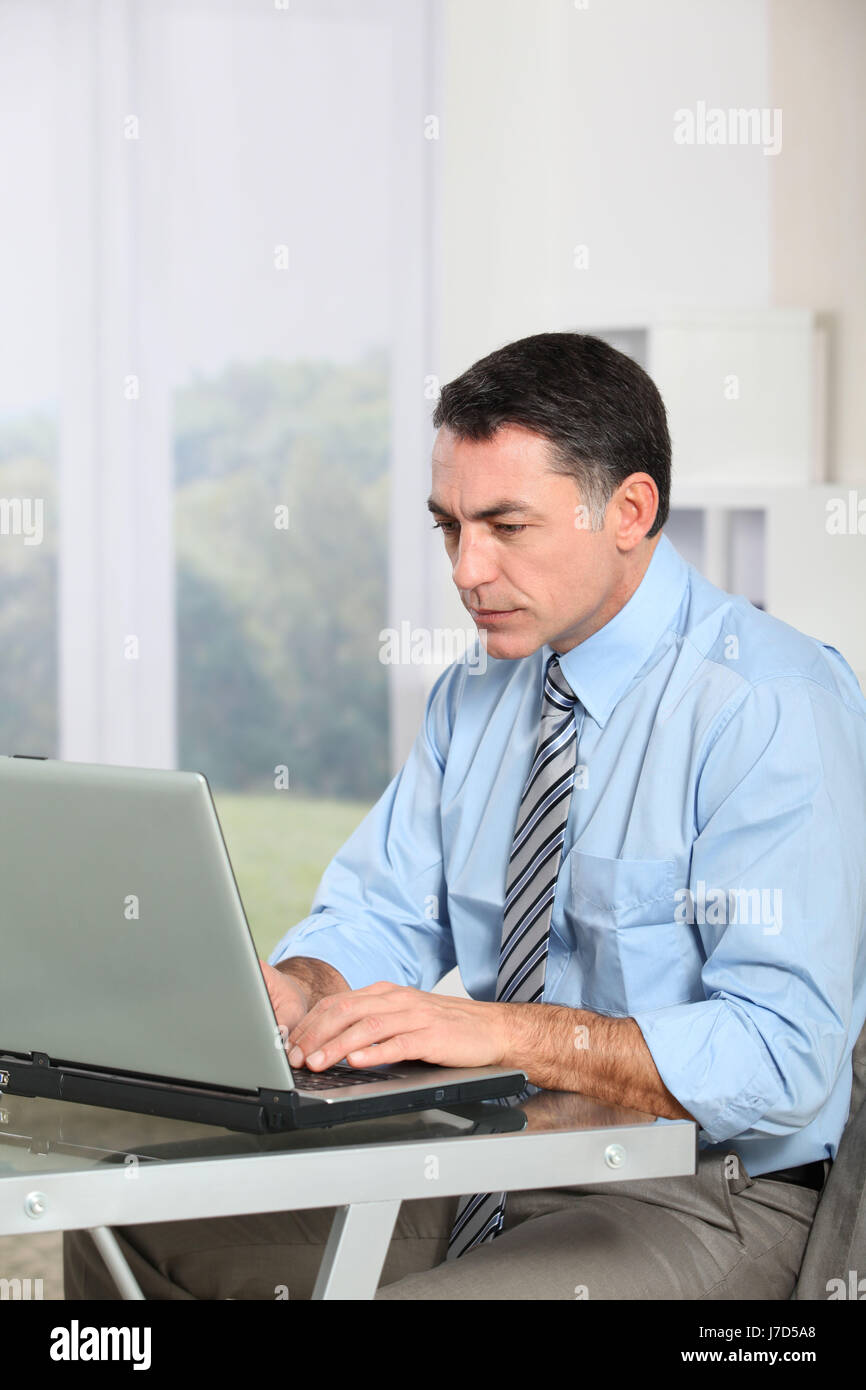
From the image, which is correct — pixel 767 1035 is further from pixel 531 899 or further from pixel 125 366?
pixel 125 366

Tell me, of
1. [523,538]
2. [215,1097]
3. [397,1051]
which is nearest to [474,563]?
[523,538]

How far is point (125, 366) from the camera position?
464cm

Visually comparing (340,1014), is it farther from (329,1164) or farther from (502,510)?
(502,510)

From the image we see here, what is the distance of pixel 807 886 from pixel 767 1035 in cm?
14

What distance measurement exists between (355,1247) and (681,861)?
0.54 metres

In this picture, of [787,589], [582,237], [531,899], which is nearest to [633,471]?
[531,899]

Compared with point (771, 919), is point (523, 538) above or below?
above

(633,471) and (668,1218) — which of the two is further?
(633,471)

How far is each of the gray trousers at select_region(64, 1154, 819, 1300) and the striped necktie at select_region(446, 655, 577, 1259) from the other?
3.6 inches

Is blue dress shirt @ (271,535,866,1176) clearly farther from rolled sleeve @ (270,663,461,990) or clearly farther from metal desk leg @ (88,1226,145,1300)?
metal desk leg @ (88,1226,145,1300)

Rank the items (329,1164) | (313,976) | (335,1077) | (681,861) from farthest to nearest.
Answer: (313,976) < (681,861) < (335,1077) < (329,1164)

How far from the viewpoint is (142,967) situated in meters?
1.13
